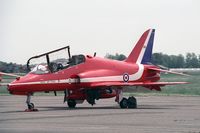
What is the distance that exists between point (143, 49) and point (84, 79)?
5.19m

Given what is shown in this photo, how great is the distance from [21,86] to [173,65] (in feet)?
231

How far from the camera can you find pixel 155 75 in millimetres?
34406

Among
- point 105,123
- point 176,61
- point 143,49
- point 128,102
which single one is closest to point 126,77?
point 128,102

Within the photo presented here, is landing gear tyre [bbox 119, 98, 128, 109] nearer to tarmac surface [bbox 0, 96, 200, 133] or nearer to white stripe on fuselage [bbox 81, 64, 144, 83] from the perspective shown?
white stripe on fuselage [bbox 81, 64, 144, 83]

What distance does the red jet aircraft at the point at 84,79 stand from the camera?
1169 inches

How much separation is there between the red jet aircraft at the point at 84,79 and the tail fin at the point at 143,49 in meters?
0.94

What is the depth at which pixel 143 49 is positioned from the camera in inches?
1391

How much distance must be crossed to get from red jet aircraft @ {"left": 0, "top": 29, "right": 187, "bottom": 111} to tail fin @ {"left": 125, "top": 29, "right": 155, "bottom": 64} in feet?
3.07

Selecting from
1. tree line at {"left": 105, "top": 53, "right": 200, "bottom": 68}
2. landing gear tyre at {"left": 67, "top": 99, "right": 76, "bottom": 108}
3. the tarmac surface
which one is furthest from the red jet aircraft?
tree line at {"left": 105, "top": 53, "right": 200, "bottom": 68}

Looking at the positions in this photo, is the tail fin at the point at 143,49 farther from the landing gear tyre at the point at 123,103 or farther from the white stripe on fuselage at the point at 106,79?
the landing gear tyre at the point at 123,103

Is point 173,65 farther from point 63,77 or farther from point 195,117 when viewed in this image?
point 195,117

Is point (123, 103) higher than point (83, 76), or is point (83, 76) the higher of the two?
point (83, 76)

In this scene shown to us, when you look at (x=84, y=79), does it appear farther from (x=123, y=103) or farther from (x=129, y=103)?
(x=129, y=103)

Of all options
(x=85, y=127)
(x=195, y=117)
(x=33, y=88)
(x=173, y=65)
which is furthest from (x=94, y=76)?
(x=173, y=65)
